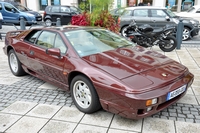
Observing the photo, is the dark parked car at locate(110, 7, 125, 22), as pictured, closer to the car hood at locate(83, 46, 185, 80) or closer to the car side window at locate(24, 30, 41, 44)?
the car side window at locate(24, 30, 41, 44)

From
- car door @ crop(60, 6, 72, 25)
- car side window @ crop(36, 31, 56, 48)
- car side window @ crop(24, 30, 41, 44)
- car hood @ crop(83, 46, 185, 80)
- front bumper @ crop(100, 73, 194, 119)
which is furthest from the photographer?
car door @ crop(60, 6, 72, 25)

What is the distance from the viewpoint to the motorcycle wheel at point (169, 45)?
299 inches

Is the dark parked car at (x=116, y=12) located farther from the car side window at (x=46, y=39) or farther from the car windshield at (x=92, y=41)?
the car side window at (x=46, y=39)

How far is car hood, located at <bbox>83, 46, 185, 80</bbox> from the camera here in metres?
3.04

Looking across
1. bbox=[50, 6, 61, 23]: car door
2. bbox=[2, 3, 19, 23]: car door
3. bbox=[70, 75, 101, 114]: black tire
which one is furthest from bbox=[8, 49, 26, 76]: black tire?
bbox=[2, 3, 19, 23]: car door

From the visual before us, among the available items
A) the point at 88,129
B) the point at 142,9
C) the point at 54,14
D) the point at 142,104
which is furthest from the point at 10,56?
the point at 54,14

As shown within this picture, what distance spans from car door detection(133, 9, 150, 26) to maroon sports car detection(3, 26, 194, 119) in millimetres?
6618

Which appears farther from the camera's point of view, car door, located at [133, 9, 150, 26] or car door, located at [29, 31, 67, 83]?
car door, located at [133, 9, 150, 26]

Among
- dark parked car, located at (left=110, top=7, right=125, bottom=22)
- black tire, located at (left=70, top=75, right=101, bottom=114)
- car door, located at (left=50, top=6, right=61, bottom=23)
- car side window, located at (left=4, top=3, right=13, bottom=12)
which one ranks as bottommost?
black tire, located at (left=70, top=75, right=101, bottom=114)

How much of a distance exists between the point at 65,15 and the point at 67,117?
1340 cm

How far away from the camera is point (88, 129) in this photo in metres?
2.95

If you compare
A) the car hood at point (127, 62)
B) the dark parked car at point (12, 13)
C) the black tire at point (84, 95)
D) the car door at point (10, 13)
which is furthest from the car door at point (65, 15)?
the black tire at point (84, 95)

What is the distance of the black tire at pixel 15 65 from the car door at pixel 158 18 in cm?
747

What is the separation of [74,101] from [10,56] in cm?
273
